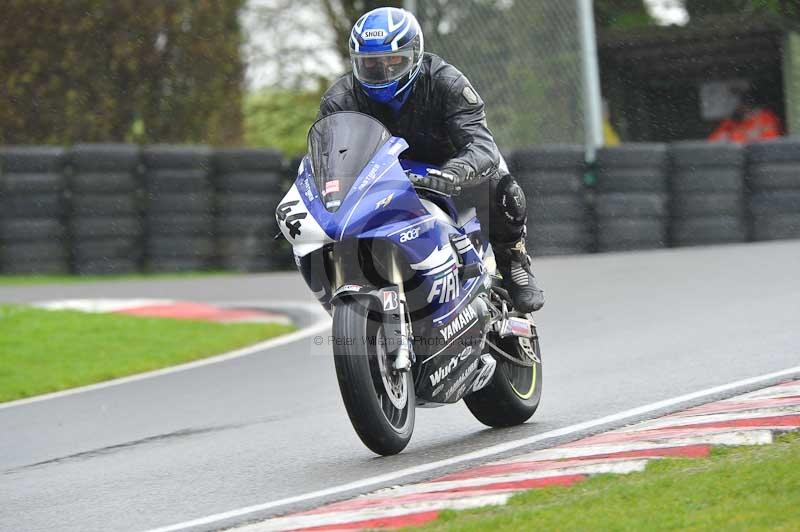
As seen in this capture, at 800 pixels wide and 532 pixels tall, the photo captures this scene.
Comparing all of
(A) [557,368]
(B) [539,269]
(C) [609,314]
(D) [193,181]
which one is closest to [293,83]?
(D) [193,181]

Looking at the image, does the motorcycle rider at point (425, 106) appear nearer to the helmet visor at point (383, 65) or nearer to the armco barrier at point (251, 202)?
the helmet visor at point (383, 65)

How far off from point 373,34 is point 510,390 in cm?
175

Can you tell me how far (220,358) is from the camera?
1033 centimetres

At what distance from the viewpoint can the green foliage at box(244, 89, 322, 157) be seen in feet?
89.2

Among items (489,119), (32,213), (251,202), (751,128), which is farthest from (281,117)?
(32,213)

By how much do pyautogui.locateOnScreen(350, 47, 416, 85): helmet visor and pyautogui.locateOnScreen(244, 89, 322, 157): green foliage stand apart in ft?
69.2

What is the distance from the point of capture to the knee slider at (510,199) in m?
6.33

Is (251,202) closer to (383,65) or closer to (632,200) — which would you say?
(632,200)

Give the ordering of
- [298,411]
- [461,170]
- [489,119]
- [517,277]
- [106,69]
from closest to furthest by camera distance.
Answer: [461,170] < [517,277] < [298,411] < [489,119] < [106,69]

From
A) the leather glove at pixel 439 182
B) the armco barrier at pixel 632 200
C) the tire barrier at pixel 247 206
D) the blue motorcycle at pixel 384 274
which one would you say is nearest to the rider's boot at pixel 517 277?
the blue motorcycle at pixel 384 274

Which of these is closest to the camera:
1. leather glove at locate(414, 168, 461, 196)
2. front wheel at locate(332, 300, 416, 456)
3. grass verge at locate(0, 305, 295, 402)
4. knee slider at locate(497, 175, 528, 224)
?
front wheel at locate(332, 300, 416, 456)

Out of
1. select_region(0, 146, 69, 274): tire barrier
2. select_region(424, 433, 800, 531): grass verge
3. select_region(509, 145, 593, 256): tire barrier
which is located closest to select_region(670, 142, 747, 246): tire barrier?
select_region(509, 145, 593, 256): tire barrier

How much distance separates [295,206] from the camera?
5.46 m

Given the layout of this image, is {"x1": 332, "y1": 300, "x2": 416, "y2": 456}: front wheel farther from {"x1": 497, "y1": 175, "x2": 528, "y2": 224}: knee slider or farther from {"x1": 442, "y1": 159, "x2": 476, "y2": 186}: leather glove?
{"x1": 497, "y1": 175, "x2": 528, "y2": 224}: knee slider
